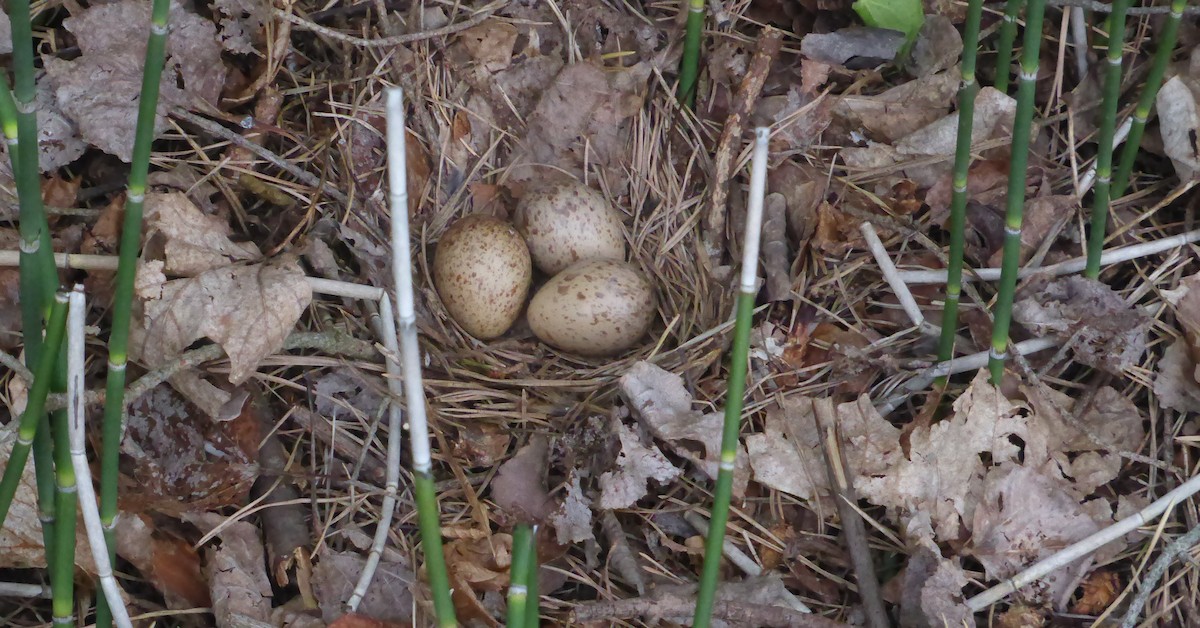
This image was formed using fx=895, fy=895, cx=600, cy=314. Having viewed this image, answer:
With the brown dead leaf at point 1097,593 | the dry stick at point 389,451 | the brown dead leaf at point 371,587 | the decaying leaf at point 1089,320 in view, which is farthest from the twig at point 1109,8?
the brown dead leaf at point 371,587

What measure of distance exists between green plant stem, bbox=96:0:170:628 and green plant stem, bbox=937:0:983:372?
127 cm

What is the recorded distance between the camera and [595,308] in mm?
1907

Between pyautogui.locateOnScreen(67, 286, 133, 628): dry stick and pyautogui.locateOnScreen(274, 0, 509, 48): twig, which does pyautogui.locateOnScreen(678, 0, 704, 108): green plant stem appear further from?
pyautogui.locateOnScreen(67, 286, 133, 628): dry stick

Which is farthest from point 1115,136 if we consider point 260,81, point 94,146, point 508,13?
point 94,146

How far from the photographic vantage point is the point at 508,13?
2.21 metres

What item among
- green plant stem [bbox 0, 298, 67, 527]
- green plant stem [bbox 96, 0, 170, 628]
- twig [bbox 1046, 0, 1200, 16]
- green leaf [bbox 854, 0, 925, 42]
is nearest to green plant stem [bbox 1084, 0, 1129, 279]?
twig [bbox 1046, 0, 1200, 16]

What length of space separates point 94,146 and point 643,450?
1.28 metres

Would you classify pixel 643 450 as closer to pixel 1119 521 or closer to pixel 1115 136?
pixel 1119 521

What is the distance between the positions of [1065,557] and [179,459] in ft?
5.14

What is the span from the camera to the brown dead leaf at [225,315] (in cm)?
158

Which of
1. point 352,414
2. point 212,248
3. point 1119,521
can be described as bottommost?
point 1119,521

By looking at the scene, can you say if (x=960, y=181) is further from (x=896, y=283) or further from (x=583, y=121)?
(x=583, y=121)

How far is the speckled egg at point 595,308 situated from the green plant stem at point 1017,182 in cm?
71

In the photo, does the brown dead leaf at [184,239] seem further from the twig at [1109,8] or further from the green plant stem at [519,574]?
the twig at [1109,8]
